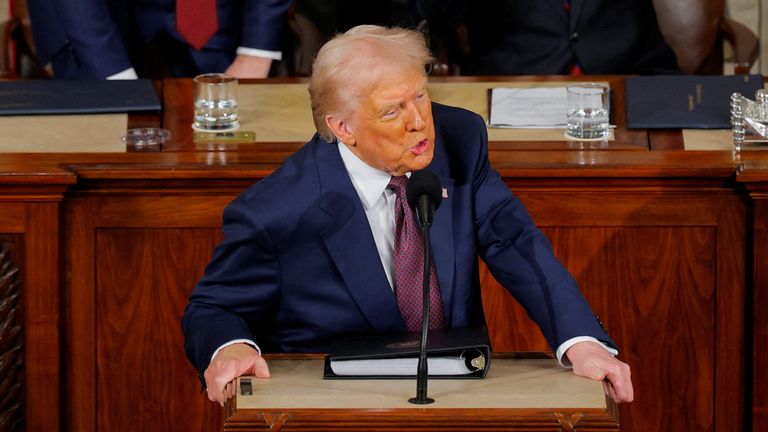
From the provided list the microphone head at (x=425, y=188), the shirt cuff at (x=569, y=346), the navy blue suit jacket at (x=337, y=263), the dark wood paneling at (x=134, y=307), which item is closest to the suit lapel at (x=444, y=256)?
the navy blue suit jacket at (x=337, y=263)

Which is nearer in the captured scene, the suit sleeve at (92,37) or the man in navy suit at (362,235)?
the man in navy suit at (362,235)

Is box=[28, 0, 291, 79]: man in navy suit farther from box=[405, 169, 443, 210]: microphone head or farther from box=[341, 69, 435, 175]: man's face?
box=[405, 169, 443, 210]: microphone head

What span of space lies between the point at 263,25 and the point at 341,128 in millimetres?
2027

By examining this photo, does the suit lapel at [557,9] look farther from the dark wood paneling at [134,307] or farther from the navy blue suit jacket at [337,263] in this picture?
the navy blue suit jacket at [337,263]

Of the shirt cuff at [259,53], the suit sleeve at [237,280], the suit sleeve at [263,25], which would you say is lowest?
the suit sleeve at [237,280]

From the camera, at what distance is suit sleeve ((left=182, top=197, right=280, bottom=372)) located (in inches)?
93.4

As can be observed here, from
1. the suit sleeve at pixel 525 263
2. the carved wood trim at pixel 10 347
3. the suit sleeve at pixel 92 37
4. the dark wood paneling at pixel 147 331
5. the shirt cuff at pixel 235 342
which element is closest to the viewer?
the shirt cuff at pixel 235 342

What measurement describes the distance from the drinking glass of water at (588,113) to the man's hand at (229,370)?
1404 mm

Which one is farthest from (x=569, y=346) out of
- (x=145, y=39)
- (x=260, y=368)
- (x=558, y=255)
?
(x=145, y=39)

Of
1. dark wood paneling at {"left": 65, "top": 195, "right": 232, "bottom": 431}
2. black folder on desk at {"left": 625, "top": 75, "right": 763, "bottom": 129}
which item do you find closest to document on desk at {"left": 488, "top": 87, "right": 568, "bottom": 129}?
black folder on desk at {"left": 625, "top": 75, "right": 763, "bottom": 129}

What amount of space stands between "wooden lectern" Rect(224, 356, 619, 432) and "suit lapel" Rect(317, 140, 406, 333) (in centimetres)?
34

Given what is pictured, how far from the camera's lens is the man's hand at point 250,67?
170 inches

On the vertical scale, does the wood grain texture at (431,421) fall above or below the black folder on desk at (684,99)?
below

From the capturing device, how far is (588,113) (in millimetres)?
3383
